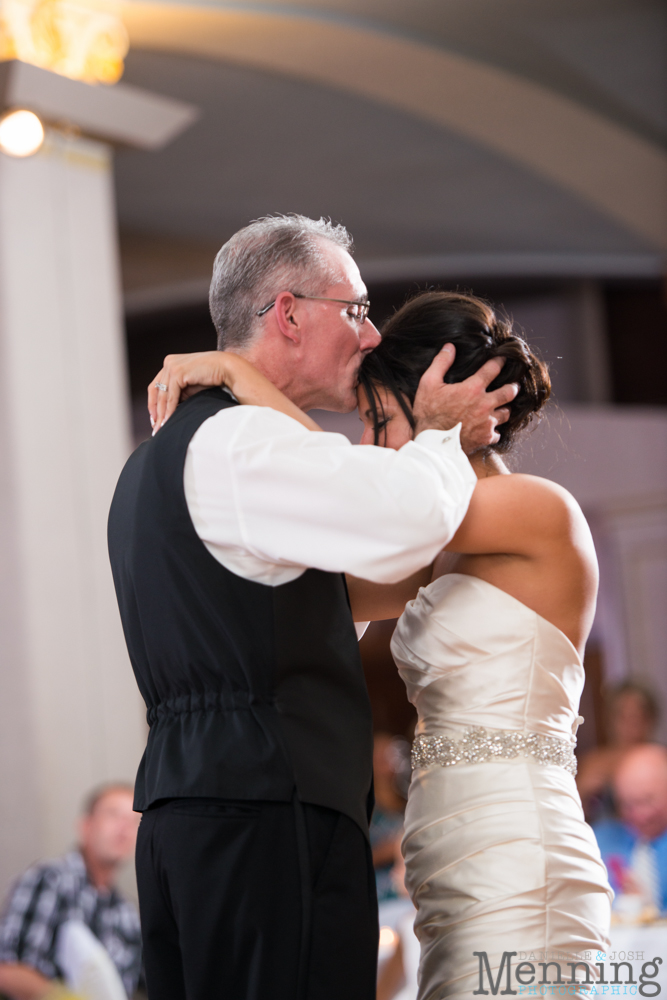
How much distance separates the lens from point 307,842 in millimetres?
1426

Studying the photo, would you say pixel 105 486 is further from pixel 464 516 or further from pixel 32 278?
pixel 464 516

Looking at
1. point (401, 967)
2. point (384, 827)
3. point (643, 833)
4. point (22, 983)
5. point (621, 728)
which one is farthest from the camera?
point (621, 728)

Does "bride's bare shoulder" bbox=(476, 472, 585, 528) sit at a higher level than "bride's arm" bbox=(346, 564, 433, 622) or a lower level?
higher

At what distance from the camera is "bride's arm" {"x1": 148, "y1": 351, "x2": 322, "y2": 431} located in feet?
5.19

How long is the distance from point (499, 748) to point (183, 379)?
743mm

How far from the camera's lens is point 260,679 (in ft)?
4.78

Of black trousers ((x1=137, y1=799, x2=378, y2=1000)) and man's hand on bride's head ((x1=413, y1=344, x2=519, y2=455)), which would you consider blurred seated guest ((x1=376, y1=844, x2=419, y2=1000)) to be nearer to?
black trousers ((x1=137, y1=799, x2=378, y2=1000))

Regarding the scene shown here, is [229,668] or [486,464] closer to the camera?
[229,668]

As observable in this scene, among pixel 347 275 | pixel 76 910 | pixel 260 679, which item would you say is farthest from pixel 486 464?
pixel 76 910

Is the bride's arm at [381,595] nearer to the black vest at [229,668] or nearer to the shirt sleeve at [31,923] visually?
the black vest at [229,668]

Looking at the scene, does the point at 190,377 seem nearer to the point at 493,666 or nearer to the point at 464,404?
the point at 464,404

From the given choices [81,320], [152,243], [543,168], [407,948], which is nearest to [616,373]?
[543,168]

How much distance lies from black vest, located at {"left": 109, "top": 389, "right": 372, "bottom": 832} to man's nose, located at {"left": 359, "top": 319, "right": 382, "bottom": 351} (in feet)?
1.03

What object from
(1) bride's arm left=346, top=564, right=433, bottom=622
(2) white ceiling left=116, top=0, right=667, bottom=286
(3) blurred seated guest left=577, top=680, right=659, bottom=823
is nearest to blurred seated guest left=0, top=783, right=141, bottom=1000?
(1) bride's arm left=346, top=564, right=433, bottom=622
